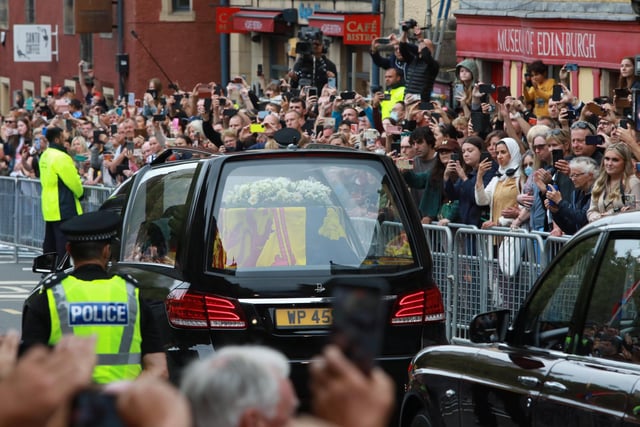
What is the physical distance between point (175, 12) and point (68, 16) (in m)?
7.19

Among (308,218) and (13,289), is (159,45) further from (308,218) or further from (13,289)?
(308,218)

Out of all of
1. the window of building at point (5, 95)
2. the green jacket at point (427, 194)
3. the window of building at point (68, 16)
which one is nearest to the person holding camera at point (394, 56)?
the green jacket at point (427, 194)

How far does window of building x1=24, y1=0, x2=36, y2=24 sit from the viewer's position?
189 ft

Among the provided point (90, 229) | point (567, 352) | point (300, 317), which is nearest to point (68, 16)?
point (300, 317)

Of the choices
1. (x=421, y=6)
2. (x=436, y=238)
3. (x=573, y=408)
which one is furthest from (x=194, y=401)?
(x=421, y=6)

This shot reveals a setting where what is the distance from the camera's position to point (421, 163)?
14250 millimetres

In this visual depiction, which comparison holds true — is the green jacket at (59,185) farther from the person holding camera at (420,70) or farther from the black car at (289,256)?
the black car at (289,256)

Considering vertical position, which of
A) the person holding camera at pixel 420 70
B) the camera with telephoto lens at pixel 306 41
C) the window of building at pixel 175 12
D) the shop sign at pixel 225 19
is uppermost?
the window of building at pixel 175 12

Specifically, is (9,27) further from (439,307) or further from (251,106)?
(439,307)

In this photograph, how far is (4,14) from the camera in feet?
204

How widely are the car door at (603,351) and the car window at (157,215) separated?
3.86 metres

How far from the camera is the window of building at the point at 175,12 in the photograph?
47425 millimetres

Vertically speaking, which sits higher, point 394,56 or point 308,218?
point 394,56

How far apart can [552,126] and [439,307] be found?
421 centimetres
